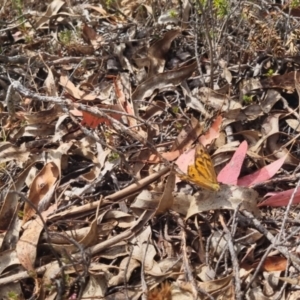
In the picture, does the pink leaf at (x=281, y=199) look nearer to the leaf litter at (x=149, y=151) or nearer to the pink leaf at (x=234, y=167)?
the leaf litter at (x=149, y=151)

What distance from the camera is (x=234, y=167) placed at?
175cm

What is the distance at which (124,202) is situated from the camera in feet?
5.79

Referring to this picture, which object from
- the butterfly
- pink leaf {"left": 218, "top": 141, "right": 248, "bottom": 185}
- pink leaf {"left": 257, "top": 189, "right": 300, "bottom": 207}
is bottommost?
pink leaf {"left": 257, "top": 189, "right": 300, "bottom": 207}

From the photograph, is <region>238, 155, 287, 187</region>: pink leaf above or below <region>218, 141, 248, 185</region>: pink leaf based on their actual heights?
below

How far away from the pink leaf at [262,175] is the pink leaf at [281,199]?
8 cm

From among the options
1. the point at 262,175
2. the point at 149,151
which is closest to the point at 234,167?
the point at 262,175

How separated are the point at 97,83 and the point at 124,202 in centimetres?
62

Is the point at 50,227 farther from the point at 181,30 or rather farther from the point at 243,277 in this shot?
the point at 181,30

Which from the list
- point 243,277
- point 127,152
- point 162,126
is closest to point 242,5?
point 162,126

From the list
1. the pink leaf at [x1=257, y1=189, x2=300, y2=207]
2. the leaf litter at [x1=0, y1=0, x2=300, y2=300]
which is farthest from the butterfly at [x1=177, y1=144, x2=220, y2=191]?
the pink leaf at [x1=257, y1=189, x2=300, y2=207]

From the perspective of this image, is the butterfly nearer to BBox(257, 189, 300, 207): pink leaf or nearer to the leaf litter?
the leaf litter

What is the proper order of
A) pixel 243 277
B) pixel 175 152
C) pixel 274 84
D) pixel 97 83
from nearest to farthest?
1. pixel 243 277
2. pixel 175 152
3. pixel 274 84
4. pixel 97 83

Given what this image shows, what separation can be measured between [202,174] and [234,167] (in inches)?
5.9

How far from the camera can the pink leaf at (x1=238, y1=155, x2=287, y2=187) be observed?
5.71 ft
